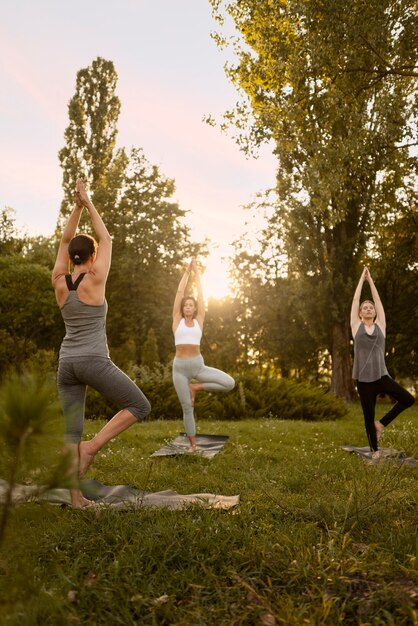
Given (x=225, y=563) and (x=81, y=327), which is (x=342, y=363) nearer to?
(x=81, y=327)

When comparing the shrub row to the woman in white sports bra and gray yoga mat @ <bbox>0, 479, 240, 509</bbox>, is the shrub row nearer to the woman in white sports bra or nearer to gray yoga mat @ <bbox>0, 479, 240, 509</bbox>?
the woman in white sports bra

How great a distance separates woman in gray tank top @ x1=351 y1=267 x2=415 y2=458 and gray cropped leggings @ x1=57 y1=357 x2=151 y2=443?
407cm

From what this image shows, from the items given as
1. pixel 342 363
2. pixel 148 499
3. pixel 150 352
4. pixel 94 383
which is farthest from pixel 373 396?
pixel 150 352

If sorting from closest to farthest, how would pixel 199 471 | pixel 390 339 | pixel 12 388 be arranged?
1. pixel 12 388
2. pixel 199 471
3. pixel 390 339

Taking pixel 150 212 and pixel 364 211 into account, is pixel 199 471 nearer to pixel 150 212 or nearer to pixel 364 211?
pixel 364 211

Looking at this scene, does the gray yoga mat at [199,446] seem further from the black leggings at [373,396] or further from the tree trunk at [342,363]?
the tree trunk at [342,363]

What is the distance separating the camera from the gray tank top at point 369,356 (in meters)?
7.84

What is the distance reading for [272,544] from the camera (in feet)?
11.7

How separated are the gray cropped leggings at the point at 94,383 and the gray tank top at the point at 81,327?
0.08 m

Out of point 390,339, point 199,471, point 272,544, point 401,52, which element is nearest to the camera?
point 272,544

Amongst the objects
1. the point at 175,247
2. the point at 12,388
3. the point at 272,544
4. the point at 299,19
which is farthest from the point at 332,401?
the point at 175,247

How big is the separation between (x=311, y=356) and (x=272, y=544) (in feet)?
98.0

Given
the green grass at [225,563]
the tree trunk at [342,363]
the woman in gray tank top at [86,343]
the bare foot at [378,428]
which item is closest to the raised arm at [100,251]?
the woman in gray tank top at [86,343]

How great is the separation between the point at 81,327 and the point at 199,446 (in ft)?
14.9
